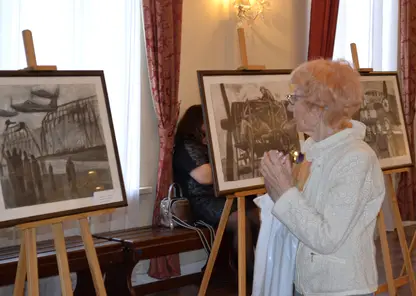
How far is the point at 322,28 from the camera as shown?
6059 millimetres

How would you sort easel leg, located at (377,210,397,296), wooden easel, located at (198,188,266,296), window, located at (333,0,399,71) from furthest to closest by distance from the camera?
window, located at (333,0,399,71), easel leg, located at (377,210,397,296), wooden easel, located at (198,188,266,296)

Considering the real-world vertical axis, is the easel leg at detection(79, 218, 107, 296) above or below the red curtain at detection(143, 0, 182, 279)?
below

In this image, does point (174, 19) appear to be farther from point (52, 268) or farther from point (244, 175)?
point (52, 268)

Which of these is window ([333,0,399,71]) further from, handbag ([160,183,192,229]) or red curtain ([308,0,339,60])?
handbag ([160,183,192,229])

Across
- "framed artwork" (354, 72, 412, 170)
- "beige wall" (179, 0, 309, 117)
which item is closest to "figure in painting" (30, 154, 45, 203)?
"beige wall" (179, 0, 309, 117)

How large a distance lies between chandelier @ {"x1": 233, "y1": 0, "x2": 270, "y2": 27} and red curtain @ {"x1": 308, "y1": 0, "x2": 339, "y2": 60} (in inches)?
21.4

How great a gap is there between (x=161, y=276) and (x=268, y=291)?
7.88 ft

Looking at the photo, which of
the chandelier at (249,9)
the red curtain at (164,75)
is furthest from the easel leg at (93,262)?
the chandelier at (249,9)

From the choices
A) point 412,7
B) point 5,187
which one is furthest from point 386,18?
point 5,187

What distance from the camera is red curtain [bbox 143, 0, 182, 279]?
4621mm

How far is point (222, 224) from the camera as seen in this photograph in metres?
3.60

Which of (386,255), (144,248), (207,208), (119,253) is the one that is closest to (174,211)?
(207,208)

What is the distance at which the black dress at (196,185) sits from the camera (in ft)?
15.0

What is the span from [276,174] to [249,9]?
11.6 feet
